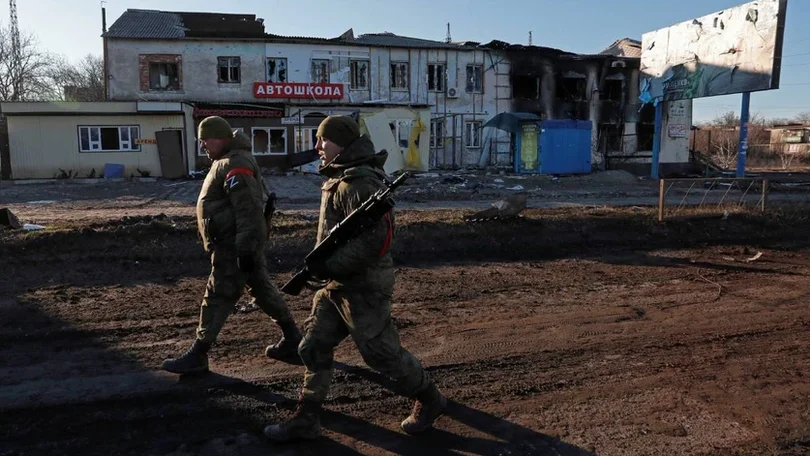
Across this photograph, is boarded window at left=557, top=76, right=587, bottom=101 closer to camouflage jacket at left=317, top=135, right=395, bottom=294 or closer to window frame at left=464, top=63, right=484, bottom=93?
window frame at left=464, top=63, right=484, bottom=93

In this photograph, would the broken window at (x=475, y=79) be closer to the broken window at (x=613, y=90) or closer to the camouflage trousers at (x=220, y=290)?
the broken window at (x=613, y=90)

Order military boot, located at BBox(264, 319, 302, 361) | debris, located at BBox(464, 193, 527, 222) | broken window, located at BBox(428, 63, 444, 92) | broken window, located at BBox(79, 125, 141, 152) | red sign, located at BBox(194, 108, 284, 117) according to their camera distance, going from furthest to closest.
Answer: broken window, located at BBox(428, 63, 444, 92) < red sign, located at BBox(194, 108, 284, 117) < broken window, located at BBox(79, 125, 141, 152) < debris, located at BBox(464, 193, 527, 222) < military boot, located at BBox(264, 319, 302, 361)

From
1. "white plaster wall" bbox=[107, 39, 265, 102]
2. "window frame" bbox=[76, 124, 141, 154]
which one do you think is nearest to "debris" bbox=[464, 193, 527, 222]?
"window frame" bbox=[76, 124, 141, 154]

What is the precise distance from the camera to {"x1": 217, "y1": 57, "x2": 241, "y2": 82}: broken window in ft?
90.8

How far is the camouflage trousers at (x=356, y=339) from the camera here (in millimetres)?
3289

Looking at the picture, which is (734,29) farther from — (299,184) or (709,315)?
(709,315)

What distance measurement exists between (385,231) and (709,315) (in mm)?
3927

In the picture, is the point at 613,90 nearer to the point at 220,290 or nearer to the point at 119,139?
the point at 119,139

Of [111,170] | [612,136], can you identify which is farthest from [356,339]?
[612,136]

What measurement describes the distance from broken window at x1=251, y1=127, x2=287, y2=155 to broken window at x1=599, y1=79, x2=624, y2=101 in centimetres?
1769

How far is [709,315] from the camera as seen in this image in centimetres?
562

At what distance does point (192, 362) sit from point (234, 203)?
1139mm

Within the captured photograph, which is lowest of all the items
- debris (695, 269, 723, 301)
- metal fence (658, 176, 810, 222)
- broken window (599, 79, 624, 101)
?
debris (695, 269, 723, 301)

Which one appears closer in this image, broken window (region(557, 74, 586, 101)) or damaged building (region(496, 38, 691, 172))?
damaged building (region(496, 38, 691, 172))
